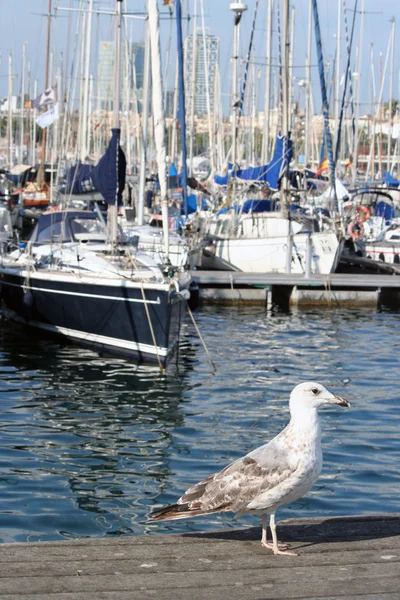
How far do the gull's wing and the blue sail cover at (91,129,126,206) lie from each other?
42.5 ft

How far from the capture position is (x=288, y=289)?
85.4 feet

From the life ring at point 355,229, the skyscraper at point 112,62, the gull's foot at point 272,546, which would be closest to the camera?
the gull's foot at point 272,546

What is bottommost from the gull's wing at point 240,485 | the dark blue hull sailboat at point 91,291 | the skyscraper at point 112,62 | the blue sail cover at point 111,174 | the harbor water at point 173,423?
the harbor water at point 173,423

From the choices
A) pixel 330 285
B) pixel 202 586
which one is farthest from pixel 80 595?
pixel 330 285

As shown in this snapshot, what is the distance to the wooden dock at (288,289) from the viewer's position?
25.7m

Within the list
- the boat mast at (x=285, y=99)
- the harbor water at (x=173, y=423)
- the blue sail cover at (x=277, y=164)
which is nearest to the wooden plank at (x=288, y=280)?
the boat mast at (x=285, y=99)

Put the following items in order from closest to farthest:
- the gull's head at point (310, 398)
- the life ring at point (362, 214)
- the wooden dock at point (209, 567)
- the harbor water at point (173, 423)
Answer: the wooden dock at point (209, 567) < the gull's head at point (310, 398) < the harbor water at point (173, 423) < the life ring at point (362, 214)

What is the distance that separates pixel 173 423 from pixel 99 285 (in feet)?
15.7

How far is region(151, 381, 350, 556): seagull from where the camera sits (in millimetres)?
5980

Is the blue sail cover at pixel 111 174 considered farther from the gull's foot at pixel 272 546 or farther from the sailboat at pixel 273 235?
the gull's foot at pixel 272 546

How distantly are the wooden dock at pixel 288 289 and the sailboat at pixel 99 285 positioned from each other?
4716 mm

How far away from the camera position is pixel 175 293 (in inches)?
663

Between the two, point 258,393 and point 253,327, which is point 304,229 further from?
point 258,393

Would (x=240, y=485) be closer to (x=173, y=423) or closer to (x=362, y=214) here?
(x=173, y=423)
